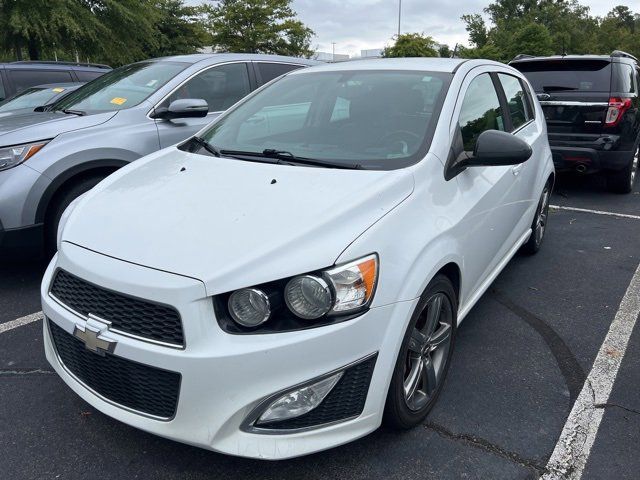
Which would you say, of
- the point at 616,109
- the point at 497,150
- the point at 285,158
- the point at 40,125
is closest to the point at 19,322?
the point at 40,125

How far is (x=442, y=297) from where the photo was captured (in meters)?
2.48

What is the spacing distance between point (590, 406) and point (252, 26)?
118ft

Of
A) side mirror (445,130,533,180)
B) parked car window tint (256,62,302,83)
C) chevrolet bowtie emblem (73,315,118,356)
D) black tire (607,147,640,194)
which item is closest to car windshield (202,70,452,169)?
side mirror (445,130,533,180)

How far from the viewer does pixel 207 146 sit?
10.4ft

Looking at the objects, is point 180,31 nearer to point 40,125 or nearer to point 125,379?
point 40,125

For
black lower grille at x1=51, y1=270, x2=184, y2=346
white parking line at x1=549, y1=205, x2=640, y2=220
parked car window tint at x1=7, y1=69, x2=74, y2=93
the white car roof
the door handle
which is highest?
parked car window tint at x1=7, y1=69, x2=74, y2=93

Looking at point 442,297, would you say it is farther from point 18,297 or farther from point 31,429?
point 18,297

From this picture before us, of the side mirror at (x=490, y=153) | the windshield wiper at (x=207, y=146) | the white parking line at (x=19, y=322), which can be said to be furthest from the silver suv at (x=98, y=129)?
the side mirror at (x=490, y=153)

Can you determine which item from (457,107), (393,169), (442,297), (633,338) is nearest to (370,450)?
(442,297)

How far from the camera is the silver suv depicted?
145 inches

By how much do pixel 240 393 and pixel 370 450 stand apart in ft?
2.53

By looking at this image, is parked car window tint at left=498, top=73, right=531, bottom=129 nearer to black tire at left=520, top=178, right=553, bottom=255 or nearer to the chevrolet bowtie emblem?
black tire at left=520, top=178, right=553, bottom=255

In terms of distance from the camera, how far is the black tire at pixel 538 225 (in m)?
4.55

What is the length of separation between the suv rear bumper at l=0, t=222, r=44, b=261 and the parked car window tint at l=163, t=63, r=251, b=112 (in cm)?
158
